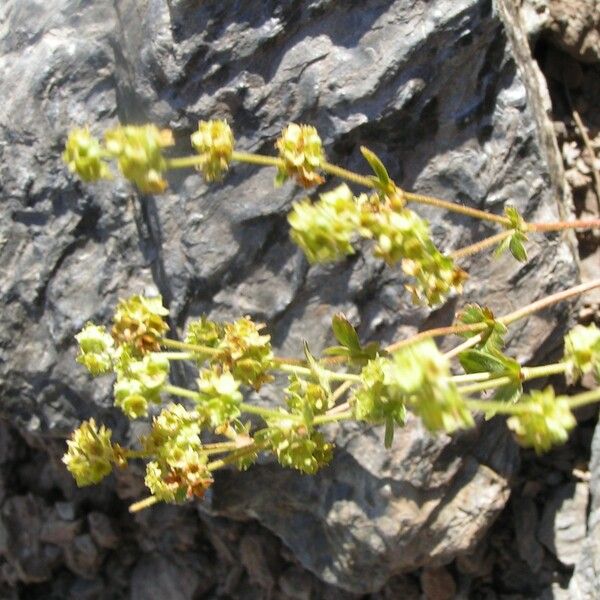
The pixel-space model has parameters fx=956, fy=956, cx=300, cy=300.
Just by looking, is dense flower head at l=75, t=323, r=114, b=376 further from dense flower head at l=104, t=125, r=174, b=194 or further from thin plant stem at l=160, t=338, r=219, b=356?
dense flower head at l=104, t=125, r=174, b=194

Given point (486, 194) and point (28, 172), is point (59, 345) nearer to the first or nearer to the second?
point (28, 172)

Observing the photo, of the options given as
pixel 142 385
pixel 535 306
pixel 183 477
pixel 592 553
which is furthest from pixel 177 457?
pixel 592 553

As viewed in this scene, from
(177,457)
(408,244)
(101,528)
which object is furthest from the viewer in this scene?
(101,528)

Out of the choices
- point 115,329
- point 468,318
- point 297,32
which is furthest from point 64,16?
point 468,318

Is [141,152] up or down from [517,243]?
up

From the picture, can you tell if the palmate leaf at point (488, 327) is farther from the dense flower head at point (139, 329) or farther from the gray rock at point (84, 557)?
the gray rock at point (84, 557)

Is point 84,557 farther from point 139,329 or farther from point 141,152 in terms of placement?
point 141,152
